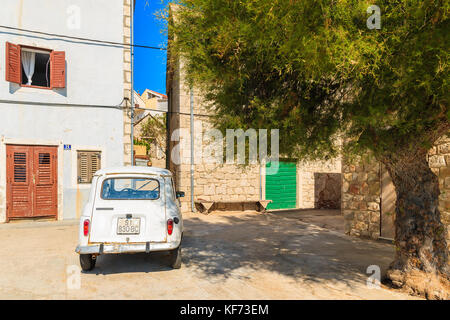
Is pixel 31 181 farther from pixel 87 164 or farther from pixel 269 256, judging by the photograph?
pixel 269 256

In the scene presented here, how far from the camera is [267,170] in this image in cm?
1420

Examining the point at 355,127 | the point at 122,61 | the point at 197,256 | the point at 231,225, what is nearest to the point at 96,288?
the point at 197,256

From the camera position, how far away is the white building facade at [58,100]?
10.1 m

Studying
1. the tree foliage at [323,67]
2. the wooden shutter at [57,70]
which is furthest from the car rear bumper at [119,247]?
the wooden shutter at [57,70]

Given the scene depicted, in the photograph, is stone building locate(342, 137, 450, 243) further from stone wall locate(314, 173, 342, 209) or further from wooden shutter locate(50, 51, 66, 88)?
wooden shutter locate(50, 51, 66, 88)

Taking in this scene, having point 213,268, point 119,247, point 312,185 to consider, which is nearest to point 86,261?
point 119,247

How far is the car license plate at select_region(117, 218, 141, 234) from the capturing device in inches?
196

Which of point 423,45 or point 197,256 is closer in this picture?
point 423,45

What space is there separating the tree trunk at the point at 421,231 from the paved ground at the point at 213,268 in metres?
0.36

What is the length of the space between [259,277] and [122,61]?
9612 mm

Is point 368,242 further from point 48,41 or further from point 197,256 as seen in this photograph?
point 48,41

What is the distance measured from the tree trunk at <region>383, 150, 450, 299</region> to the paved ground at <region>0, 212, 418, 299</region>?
36cm

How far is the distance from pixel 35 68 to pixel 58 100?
5.99ft

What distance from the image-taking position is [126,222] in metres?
5.02
